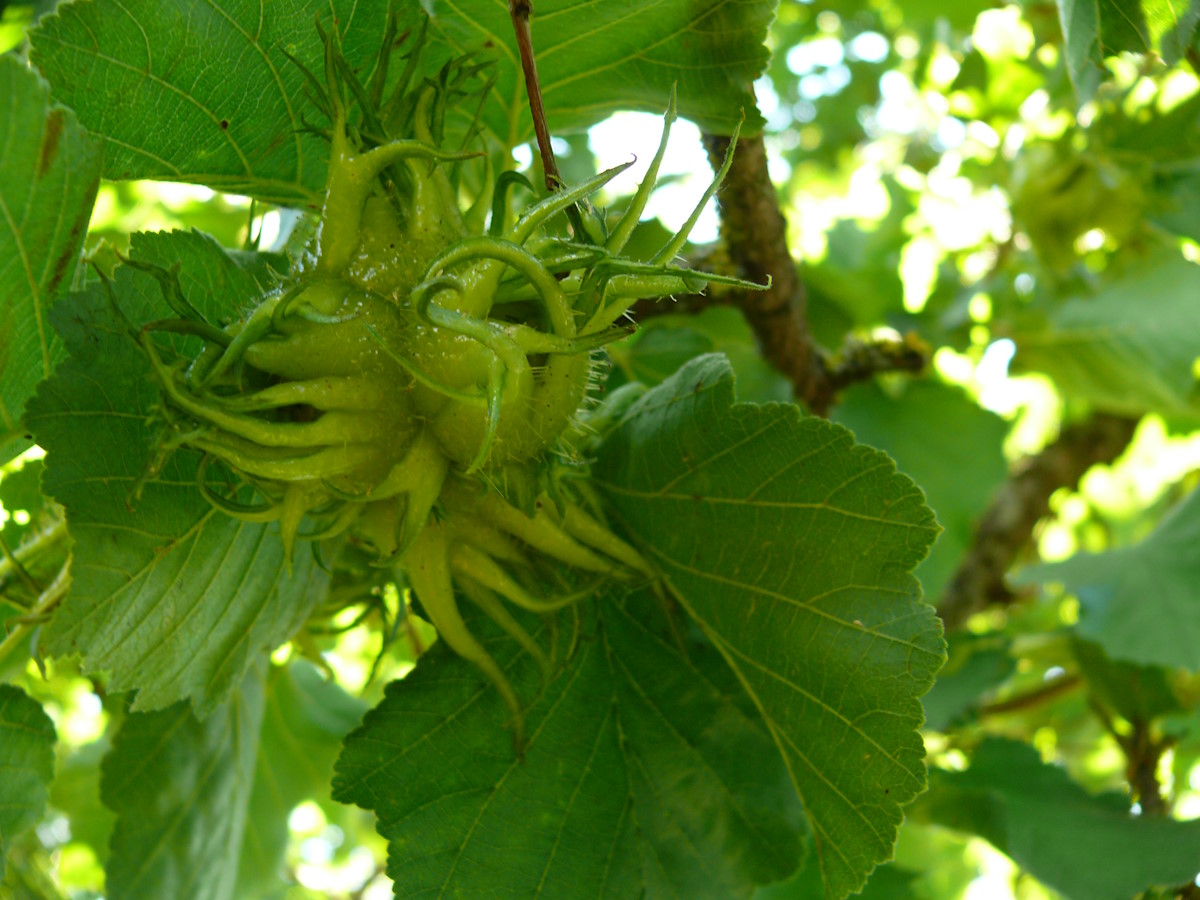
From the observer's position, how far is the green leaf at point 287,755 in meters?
2.04

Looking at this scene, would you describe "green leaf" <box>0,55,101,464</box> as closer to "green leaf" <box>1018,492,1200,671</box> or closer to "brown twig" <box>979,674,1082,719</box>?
"green leaf" <box>1018,492,1200,671</box>

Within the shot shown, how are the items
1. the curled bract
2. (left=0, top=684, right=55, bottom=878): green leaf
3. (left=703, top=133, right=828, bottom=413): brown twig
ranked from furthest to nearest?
(left=703, top=133, right=828, bottom=413): brown twig < (left=0, top=684, right=55, bottom=878): green leaf < the curled bract

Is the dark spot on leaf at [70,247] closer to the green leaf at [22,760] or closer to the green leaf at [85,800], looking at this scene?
the green leaf at [22,760]

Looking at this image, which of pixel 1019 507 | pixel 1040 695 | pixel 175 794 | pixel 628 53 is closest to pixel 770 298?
pixel 628 53

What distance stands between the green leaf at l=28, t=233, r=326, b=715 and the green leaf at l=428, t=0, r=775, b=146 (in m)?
0.42

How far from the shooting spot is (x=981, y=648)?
2.22 metres

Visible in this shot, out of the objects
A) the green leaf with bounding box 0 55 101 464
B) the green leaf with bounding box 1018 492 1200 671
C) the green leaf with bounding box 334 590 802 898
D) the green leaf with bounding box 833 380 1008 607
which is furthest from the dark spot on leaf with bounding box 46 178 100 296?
the green leaf with bounding box 1018 492 1200 671

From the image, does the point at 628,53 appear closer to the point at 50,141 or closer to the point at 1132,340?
the point at 50,141

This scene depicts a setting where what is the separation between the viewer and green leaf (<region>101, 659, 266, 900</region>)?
163 cm

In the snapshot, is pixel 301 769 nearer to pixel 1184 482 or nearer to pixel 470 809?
pixel 470 809

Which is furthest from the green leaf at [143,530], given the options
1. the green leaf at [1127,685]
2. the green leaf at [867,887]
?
the green leaf at [1127,685]

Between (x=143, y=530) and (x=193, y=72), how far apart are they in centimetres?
50

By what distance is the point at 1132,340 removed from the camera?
2.66 meters

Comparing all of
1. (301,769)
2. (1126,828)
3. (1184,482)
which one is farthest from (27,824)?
(1184,482)
